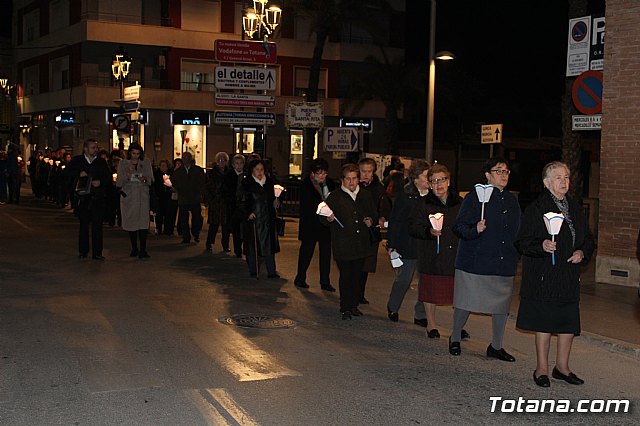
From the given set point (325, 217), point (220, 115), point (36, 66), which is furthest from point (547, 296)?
point (36, 66)

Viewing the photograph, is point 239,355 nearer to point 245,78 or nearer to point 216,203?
point 216,203

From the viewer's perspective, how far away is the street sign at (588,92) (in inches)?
531

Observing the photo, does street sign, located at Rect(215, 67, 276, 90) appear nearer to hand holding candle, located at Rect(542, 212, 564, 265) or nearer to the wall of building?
the wall of building

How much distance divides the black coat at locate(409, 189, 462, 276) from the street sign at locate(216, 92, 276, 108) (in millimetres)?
11710

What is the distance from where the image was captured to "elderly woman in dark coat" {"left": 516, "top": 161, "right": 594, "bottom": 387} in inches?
282

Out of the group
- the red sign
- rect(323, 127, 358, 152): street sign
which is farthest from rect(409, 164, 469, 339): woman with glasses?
rect(323, 127, 358, 152): street sign

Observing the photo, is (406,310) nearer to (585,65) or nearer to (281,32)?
(585,65)

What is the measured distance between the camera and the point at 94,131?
42.9m

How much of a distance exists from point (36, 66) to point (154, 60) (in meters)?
11.0

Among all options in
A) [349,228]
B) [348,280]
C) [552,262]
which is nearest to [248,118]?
[349,228]

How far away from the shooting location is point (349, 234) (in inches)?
400

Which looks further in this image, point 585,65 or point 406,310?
point 585,65

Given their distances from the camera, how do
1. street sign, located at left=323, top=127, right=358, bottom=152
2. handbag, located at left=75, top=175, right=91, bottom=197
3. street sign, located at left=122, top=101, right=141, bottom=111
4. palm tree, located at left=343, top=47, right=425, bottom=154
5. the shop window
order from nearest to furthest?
handbag, located at left=75, top=175, right=91, bottom=197, street sign, located at left=323, top=127, right=358, bottom=152, street sign, located at left=122, top=101, right=141, bottom=111, palm tree, located at left=343, top=47, right=425, bottom=154, the shop window

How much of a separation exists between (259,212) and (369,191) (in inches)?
95.5
